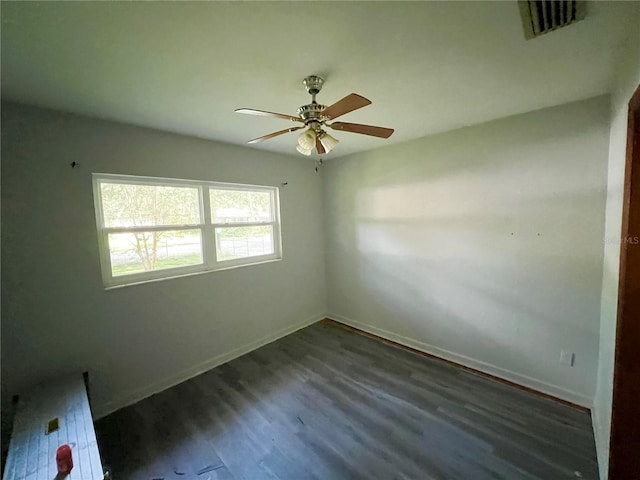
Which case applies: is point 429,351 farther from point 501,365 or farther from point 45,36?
point 45,36

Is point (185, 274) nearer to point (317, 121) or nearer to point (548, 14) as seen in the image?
point (317, 121)

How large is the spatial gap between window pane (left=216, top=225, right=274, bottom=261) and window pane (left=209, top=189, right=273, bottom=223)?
12cm

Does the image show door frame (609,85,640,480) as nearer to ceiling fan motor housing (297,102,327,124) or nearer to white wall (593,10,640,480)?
white wall (593,10,640,480)

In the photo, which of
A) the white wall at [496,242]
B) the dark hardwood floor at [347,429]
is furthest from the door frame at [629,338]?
the white wall at [496,242]

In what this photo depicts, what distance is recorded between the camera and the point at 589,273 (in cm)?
195

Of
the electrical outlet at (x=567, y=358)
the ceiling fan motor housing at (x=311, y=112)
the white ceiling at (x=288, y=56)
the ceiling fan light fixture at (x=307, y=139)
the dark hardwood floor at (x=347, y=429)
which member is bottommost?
the dark hardwood floor at (x=347, y=429)

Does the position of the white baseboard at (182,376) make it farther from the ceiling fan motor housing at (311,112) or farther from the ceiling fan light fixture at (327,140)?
the ceiling fan motor housing at (311,112)

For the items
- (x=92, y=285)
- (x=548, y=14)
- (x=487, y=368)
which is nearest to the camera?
(x=548, y=14)

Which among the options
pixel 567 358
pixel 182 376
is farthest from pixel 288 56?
pixel 567 358

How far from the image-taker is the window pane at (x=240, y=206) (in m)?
2.80

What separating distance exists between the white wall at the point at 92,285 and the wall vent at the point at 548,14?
2.56 metres

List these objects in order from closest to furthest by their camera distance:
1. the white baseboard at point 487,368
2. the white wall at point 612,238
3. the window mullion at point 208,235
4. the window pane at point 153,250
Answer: the white wall at point 612,238, the white baseboard at point 487,368, the window pane at point 153,250, the window mullion at point 208,235

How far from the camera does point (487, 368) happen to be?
2.48 m

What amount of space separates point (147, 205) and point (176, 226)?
31cm
